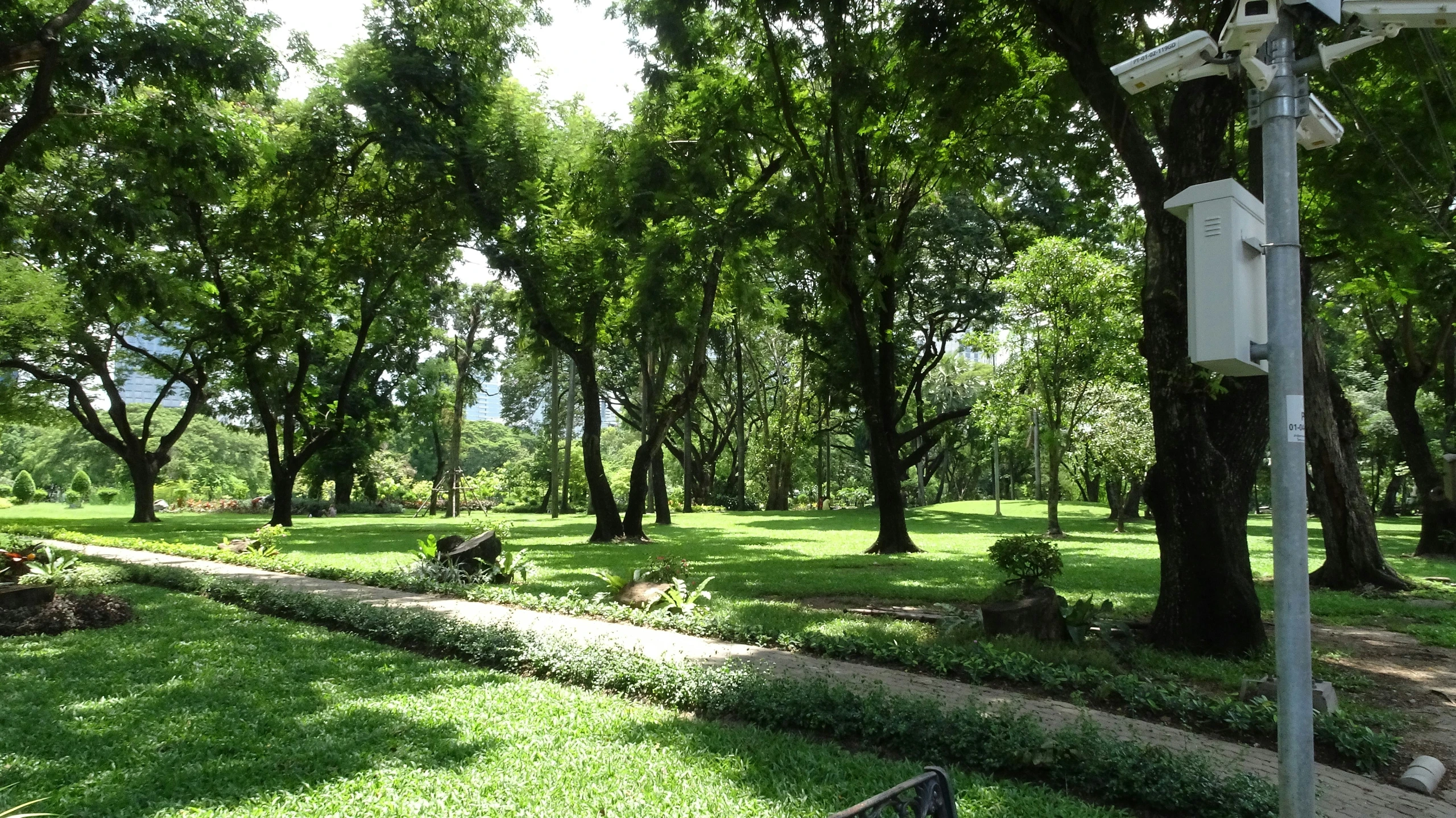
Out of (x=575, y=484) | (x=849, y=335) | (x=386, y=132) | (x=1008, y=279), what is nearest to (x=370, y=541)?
(x=386, y=132)

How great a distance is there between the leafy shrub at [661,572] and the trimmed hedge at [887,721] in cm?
228

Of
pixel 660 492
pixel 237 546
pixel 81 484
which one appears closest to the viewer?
pixel 237 546

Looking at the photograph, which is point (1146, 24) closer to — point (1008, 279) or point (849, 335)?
point (1008, 279)

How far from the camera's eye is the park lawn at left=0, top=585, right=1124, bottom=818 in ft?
13.3

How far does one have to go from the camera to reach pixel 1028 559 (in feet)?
26.4

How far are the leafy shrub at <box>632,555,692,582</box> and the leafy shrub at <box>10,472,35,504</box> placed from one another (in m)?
50.8

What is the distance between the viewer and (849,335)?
2430 cm

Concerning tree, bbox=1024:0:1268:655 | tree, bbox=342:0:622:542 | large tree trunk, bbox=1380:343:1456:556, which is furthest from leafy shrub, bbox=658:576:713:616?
large tree trunk, bbox=1380:343:1456:556

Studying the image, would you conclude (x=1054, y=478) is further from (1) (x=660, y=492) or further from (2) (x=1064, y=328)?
(1) (x=660, y=492)

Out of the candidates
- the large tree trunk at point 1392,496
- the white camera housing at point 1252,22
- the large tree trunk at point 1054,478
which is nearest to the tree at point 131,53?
the white camera housing at point 1252,22

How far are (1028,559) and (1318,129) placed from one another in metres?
5.52

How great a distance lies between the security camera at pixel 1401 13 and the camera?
8.93 feet

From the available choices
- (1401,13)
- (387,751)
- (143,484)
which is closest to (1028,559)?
(387,751)

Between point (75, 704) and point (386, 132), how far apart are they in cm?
1288
